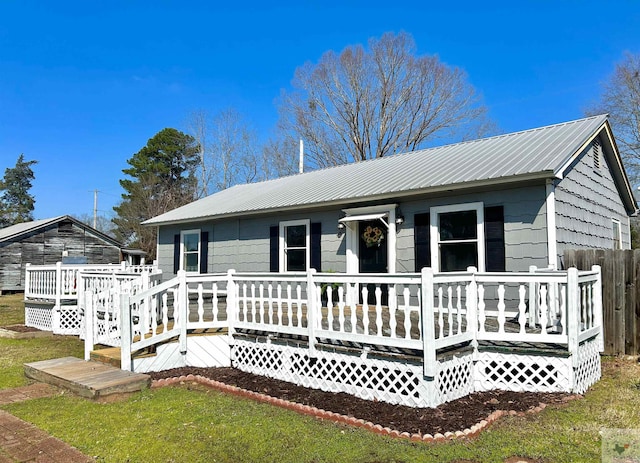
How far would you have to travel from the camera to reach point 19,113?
83.7ft

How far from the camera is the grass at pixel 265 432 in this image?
357cm

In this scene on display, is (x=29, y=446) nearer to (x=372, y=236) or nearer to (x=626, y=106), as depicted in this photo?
(x=372, y=236)

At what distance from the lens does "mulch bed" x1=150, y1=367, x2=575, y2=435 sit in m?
4.21

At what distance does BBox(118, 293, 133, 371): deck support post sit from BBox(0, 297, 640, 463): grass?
848 mm

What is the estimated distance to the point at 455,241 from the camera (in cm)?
804

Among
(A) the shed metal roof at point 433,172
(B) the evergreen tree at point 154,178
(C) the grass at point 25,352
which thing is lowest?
(C) the grass at point 25,352

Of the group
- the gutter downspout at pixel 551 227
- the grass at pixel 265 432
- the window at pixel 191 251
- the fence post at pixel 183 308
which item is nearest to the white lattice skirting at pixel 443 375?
the grass at pixel 265 432

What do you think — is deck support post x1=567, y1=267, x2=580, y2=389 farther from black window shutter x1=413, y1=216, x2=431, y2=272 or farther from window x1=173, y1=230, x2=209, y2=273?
window x1=173, y1=230, x2=209, y2=273

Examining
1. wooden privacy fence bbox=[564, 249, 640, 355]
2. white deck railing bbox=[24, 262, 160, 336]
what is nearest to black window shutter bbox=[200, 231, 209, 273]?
white deck railing bbox=[24, 262, 160, 336]

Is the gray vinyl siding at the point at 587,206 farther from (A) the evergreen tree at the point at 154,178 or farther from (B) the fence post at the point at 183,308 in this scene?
(A) the evergreen tree at the point at 154,178

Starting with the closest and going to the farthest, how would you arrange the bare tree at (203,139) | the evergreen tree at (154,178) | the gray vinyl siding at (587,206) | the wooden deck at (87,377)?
1. the wooden deck at (87,377)
2. the gray vinyl siding at (587,206)
3. the bare tree at (203,139)
4. the evergreen tree at (154,178)

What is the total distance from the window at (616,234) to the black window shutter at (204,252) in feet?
34.4

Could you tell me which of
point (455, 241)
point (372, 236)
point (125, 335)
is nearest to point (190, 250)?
point (372, 236)

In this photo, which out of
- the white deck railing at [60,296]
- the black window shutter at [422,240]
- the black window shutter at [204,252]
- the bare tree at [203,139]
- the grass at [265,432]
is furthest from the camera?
the bare tree at [203,139]
